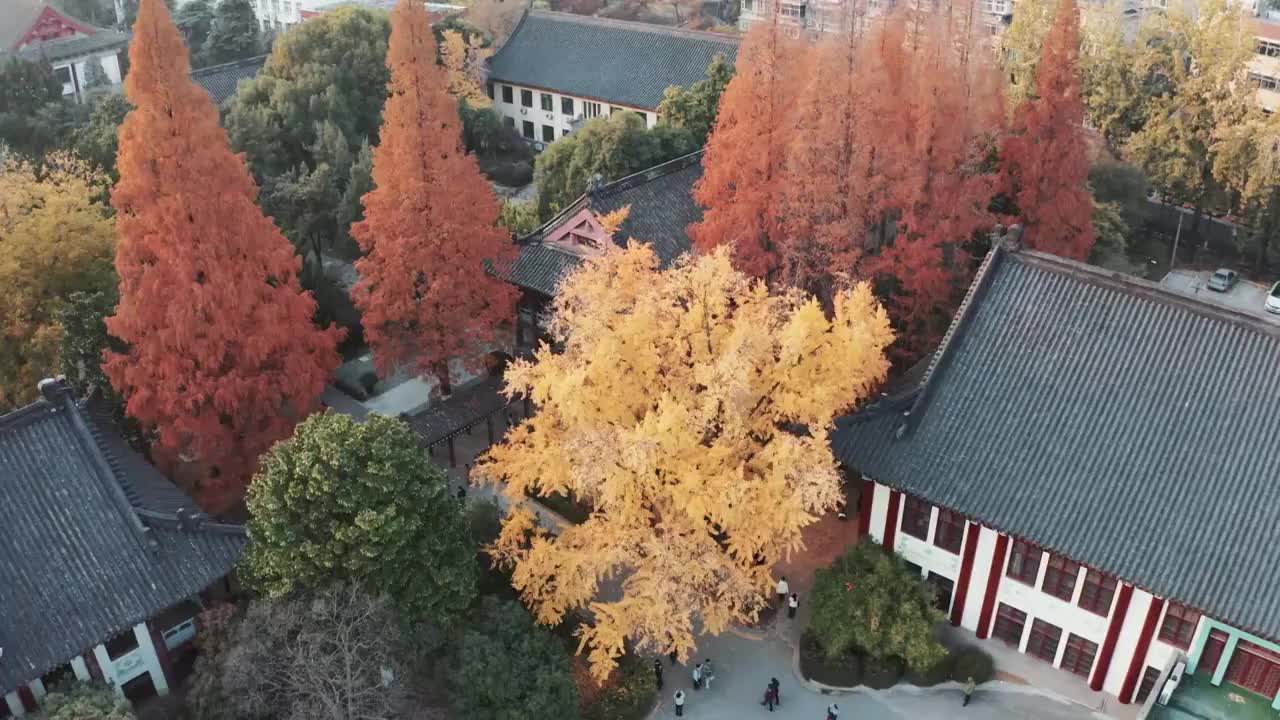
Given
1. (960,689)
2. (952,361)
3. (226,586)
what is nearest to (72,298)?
(226,586)

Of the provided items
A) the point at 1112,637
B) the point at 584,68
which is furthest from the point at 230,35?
the point at 1112,637

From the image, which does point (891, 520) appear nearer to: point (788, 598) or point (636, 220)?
point (788, 598)

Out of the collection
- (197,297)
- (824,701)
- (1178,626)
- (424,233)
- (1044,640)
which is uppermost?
(197,297)

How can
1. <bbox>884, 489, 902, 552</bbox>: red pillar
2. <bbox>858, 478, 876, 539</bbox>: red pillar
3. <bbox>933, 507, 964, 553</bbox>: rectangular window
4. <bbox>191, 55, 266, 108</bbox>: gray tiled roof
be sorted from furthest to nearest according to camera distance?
<bbox>191, 55, 266, 108</bbox>: gray tiled roof → <bbox>858, 478, 876, 539</bbox>: red pillar → <bbox>884, 489, 902, 552</bbox>: red pillar → <bbox>933, 507, 964, 553</bbox>: rectangular window

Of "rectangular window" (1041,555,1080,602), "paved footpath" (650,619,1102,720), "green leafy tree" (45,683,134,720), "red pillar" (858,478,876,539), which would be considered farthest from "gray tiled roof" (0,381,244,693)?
"rectangular window" (1041,555,1080,602)

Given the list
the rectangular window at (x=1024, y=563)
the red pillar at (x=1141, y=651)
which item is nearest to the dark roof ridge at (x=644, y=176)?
the rectangular window at (x=1024, y=563)

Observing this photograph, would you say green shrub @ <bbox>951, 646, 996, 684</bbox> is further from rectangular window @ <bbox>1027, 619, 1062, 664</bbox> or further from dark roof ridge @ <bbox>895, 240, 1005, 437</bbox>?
dark roof ridge @ <bbox>895, 240, 1005, 437</bbox>
